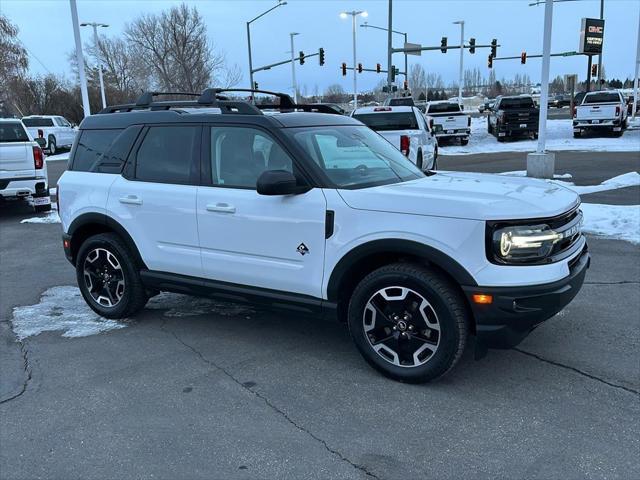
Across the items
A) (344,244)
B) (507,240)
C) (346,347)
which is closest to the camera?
(507,240)

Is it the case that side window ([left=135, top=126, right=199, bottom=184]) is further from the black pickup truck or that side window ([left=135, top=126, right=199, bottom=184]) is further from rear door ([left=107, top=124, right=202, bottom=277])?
→ the black pickup truck

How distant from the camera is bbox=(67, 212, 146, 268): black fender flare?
4996mm

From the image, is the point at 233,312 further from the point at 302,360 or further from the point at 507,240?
the point at 507,240

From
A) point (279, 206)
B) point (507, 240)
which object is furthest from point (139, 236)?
point (507, 240)

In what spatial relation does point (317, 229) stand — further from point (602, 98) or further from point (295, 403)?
point (602, 98)

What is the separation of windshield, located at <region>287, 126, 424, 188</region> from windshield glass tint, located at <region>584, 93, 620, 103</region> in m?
25.3

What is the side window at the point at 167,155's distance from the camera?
15.3 feet

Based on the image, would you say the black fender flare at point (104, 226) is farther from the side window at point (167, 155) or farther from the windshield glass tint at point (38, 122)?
the windshield glass tint at point (38, 122)

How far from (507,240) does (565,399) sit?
1104 mm

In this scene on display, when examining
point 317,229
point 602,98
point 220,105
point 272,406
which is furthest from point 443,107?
point 272,406

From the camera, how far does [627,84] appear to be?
420 feet

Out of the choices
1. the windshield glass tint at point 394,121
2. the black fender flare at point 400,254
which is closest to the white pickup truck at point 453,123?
the windshield glass tint at point 394,121

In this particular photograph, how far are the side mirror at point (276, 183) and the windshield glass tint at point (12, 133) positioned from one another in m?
9.27

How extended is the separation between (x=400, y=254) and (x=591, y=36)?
101ft
